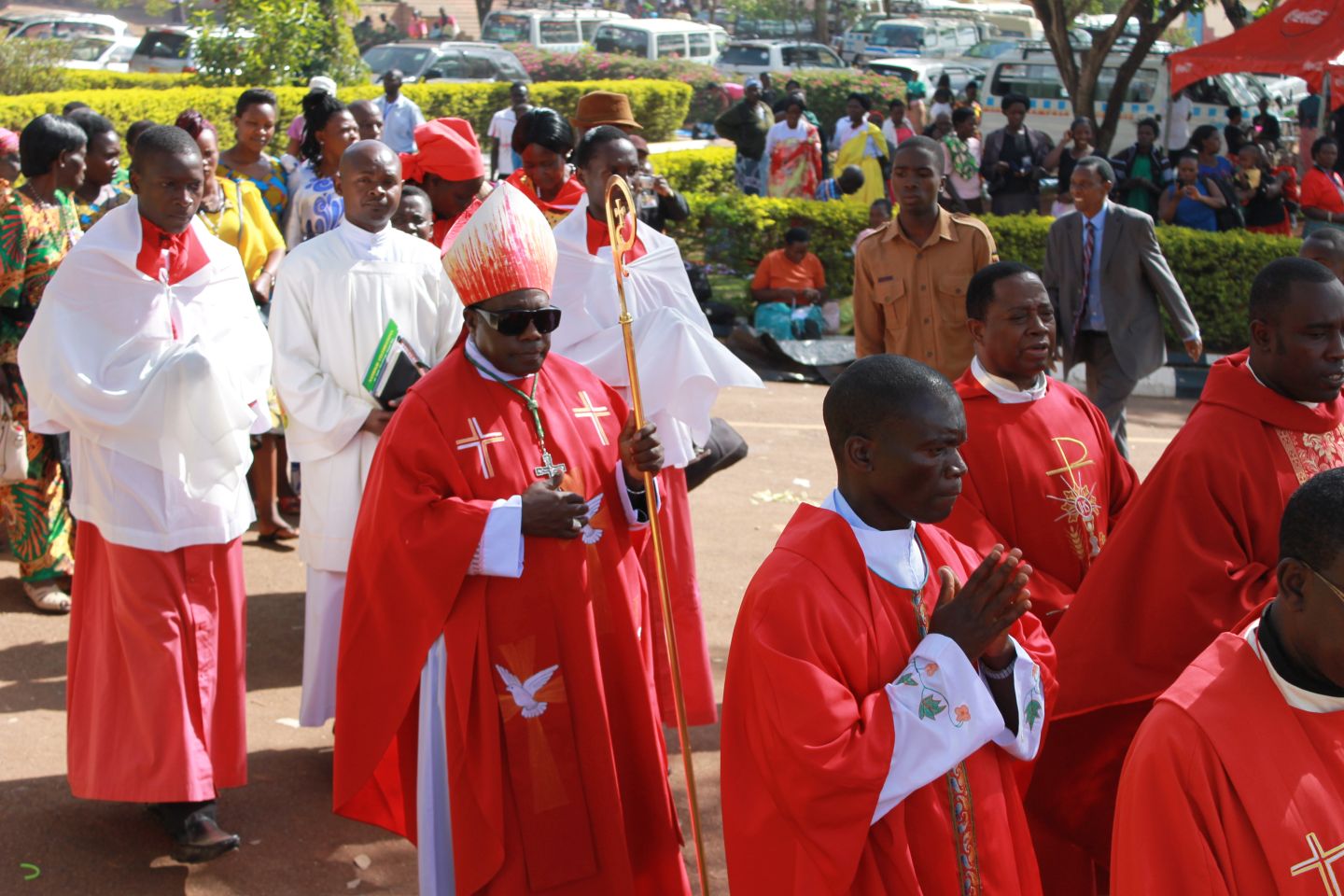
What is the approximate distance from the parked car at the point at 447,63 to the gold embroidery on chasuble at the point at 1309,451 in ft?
98.7

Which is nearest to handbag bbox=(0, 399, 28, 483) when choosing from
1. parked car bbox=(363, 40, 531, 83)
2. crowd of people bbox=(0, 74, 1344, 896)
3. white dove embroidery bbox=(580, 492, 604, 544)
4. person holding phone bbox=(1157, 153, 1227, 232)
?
crowd of people bbox=(0, 74, 1344, 896)

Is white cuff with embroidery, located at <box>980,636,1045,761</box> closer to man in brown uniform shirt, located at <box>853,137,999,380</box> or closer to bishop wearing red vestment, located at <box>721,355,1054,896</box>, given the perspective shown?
bishop wearing red vestment, located at <box>721,355,1054,896</box>

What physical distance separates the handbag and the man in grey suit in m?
5.90

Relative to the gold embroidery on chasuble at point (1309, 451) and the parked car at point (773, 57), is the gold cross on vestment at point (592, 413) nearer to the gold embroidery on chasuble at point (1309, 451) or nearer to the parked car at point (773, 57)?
the gold embroidery on chasuble at point (1309, 451)

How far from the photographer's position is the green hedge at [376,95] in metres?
21.5

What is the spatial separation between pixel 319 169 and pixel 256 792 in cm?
456

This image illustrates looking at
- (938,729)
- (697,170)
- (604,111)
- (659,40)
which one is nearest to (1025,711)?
(938,729)

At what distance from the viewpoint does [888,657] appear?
335 centimetres

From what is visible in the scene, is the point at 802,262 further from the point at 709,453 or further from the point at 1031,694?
the point at 1031,694

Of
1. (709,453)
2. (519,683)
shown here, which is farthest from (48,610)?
(519,683)

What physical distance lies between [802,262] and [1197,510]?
10.7 meters

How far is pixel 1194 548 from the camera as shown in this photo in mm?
4273

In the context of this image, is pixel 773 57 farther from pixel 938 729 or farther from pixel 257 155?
pixel 938 729

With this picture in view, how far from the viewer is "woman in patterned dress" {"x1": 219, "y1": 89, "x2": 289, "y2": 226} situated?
9.02m
